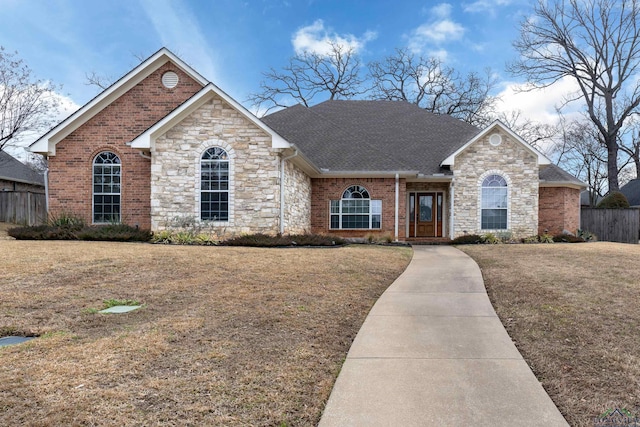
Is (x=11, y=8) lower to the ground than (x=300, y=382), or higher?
higher

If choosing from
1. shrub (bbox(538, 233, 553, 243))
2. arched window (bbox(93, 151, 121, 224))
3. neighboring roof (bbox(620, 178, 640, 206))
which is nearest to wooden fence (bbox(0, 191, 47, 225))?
arched window (bbox(93, 151, 121, 224))

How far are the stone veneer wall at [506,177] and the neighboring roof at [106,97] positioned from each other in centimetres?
1107

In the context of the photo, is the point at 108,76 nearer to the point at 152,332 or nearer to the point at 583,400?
the point at 152,332

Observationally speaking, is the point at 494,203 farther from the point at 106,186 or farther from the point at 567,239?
the point at 106,186

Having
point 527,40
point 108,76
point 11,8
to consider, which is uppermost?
point 527,40

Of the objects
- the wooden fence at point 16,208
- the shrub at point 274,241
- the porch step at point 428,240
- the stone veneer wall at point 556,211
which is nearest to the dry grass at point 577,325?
the shrub at point 274,241

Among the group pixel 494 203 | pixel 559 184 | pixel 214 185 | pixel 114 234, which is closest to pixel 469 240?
pixel 494 203

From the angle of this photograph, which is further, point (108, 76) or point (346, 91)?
point (346, 91)

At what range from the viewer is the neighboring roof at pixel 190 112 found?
42.9ft

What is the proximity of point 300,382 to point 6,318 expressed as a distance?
13.0ft

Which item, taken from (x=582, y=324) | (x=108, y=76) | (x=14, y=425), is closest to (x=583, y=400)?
(x=582, y=324)

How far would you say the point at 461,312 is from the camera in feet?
20.1

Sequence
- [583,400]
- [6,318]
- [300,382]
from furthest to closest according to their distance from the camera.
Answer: [6,318] < [300,382] < [583,400]

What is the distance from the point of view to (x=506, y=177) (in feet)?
57.8
